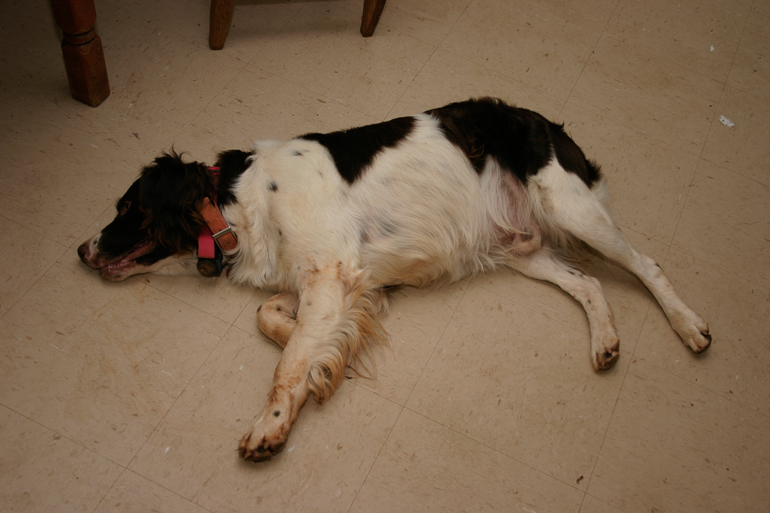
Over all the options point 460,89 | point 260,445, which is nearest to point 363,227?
point 260,445

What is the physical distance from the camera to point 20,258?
92.4 inches

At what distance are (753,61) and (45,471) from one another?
13.8 ft

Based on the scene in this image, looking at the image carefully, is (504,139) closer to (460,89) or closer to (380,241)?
(380,241)

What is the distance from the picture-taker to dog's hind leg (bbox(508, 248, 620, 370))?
86.6 inches

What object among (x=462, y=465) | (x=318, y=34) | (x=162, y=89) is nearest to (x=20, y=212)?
(x=162, y=89)

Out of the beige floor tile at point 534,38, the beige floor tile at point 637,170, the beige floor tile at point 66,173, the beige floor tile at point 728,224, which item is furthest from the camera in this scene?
the beige floor tile at point 534,38

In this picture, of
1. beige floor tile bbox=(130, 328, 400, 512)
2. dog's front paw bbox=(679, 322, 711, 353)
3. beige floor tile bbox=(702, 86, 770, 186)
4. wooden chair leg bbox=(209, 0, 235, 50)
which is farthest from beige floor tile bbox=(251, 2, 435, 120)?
dog's front paw bbox=(679, 322, 711, 353)

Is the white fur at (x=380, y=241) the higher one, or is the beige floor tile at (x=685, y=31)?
the beige floor tile at (x=685, y=31)

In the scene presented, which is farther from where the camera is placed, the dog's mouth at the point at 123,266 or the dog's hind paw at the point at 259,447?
the dog's mouth at the point at 123,266

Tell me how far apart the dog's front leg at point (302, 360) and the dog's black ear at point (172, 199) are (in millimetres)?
510

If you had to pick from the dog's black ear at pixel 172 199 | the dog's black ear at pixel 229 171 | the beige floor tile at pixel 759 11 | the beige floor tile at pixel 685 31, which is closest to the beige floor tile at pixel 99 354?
the dog's black ear at pixel 172 199

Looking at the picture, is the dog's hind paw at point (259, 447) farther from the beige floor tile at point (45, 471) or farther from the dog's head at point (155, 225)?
the dog's head at point (155, 225)

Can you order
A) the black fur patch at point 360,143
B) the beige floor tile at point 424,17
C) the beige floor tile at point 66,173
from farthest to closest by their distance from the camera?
the beige floor tile at point 424,17
the beige floor tile at point 66,173
the black fur patch at point 360,143

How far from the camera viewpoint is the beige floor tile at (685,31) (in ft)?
11.0
